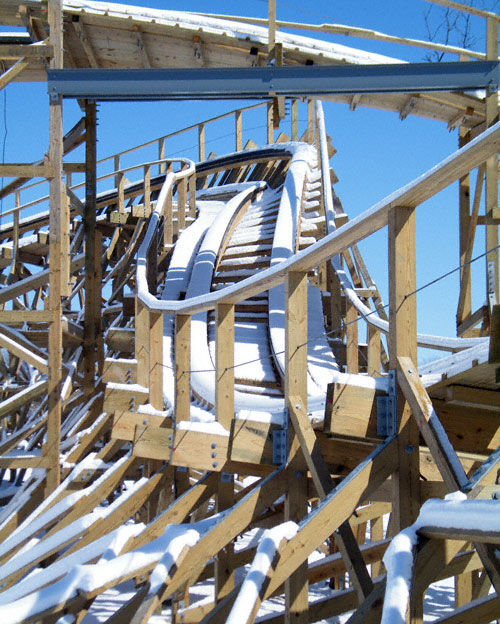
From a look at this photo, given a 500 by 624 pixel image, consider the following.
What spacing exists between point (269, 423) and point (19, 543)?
2.92m

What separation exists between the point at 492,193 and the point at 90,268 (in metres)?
4.45

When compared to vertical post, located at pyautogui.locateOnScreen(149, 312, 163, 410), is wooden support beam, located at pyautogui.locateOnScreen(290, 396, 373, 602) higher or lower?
lower

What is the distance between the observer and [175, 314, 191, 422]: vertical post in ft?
17.3

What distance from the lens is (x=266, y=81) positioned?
9148 mm

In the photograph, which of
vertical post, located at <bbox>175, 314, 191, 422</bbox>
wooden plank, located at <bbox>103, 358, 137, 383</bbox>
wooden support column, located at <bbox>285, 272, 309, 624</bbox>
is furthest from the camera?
wooden plank, located at <bbox>103, 358, 137, 383</bbox>

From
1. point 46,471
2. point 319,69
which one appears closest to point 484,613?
point 46,471

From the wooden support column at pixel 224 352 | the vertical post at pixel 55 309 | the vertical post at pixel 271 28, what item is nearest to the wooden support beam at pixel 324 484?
the wooden support column at pixel 224 352

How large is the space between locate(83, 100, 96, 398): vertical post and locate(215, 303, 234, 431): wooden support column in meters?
5.12

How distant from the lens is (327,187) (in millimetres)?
11344

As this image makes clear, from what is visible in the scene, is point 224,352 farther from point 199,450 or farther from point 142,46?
point 142,46

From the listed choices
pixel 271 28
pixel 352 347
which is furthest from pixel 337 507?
pixel 271 28

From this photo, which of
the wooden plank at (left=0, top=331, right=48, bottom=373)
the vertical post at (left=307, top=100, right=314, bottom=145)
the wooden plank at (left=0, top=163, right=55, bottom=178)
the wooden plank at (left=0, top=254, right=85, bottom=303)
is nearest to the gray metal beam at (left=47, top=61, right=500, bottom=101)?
the wooden plank at (left=0, top=163, right=55, bottom=178)

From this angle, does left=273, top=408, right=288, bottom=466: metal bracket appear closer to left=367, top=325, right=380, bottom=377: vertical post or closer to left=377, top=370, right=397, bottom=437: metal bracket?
left=377, top=370, right=397, bottom=437: metal bracket

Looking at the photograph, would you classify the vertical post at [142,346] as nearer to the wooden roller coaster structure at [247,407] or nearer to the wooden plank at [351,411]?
the wooden roller coaster structure at [247,407]
